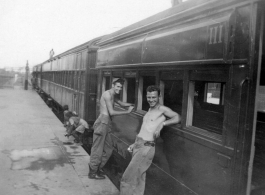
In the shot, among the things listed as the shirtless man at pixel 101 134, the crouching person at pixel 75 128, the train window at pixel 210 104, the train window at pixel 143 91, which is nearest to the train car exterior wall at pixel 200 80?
the train window at pixel 143 91

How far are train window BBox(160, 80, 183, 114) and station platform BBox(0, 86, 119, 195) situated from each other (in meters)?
1.54

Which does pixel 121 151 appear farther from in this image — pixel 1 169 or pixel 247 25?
pixel 247 25

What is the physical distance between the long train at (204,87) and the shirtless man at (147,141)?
0.23 metres

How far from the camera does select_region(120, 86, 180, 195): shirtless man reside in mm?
3502

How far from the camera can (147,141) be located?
3.51 metres

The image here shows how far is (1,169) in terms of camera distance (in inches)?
199

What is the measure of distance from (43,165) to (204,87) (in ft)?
10.5

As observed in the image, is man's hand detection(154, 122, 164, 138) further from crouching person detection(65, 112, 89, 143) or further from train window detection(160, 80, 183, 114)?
crouching person detection(65, 112, 89, 143)

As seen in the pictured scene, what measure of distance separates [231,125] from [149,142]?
1067 mm

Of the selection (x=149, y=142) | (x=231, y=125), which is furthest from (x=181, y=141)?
(x=231, y=125)

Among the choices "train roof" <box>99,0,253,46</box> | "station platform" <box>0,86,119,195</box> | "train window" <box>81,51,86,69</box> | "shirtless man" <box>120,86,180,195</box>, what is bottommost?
"station platform" <box>0,86,119,195</box>

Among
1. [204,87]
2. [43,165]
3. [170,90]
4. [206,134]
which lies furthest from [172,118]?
[43,165]

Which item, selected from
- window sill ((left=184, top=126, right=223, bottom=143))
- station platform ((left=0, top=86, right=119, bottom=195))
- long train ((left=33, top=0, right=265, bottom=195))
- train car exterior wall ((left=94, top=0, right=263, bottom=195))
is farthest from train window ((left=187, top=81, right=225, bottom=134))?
station platform ((left=0, top=86, right=119, bottom=195))

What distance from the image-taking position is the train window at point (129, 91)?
17.8 ft
